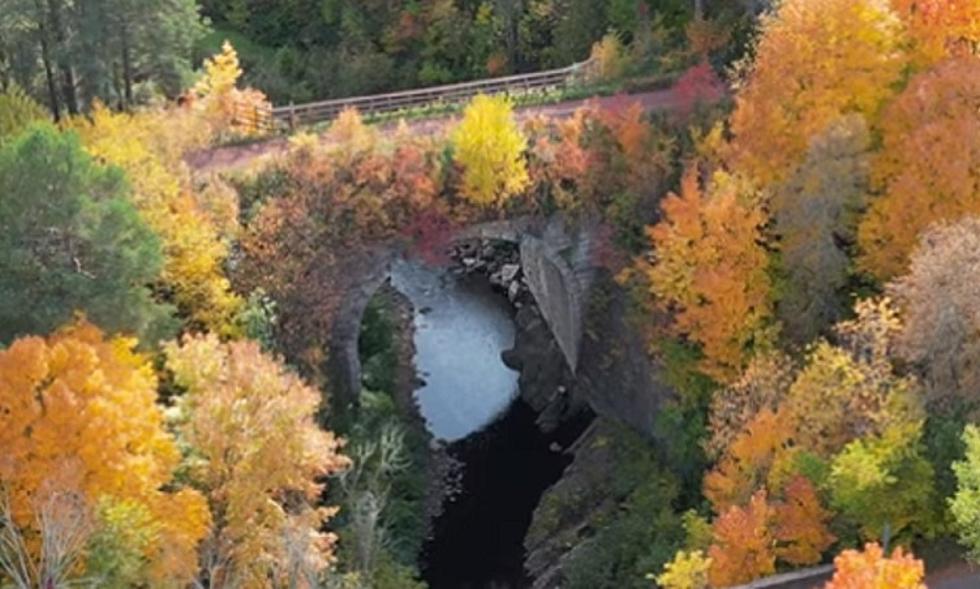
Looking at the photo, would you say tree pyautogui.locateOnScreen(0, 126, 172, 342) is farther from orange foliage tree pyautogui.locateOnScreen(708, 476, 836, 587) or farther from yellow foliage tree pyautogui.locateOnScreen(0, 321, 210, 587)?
orange foliage tree pyautogui.locateOnScreen(708, 476, 836, 587)

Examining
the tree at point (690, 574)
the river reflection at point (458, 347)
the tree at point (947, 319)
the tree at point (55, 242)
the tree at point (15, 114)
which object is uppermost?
the tree at point (15, 114)

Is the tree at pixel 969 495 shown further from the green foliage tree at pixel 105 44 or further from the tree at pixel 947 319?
the green foliage tree at pixel 105 44

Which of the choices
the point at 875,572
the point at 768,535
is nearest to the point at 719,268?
the point at 768,535

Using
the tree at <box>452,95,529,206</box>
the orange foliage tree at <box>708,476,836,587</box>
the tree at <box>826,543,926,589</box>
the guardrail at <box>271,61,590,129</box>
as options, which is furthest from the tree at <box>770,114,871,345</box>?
the guardrail at <box>271,61,590,129</box>

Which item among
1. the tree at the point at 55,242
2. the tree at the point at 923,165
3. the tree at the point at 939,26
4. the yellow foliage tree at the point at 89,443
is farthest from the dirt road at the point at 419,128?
the yellow foliage tree at the point at 89,443

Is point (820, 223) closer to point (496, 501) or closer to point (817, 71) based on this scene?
point (817, 71)
